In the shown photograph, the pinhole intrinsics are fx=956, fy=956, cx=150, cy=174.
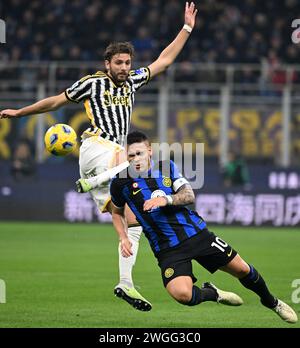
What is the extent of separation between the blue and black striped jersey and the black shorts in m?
0.06

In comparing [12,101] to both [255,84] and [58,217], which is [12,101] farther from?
[255,84]

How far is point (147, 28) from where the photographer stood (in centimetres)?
2667

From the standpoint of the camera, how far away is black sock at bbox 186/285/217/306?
324 inches

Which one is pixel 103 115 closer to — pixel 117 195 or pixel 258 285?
pixel 117 195

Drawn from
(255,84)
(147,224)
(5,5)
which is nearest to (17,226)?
(255,84)

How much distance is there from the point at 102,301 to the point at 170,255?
2.14 metres

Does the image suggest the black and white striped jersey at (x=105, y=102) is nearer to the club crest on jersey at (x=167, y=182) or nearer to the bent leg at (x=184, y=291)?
the club crest on jersey at (x=167, y=182)

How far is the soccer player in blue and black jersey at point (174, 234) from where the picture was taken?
27.0 feet

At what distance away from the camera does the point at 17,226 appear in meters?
21.2

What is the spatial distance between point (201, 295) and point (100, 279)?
4.20m

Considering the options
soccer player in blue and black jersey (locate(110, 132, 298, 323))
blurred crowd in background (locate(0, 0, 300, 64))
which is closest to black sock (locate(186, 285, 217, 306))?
soccer player in blue and black jersey (locate(110, 132, 298, 323))

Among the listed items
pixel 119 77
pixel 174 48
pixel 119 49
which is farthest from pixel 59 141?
pixel 174 48

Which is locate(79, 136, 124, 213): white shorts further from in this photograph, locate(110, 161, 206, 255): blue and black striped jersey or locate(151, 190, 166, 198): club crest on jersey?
locate(151, 190, 166, 198): club crest on jersey

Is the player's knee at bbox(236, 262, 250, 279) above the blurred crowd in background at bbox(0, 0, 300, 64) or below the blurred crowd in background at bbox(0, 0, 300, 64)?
below
